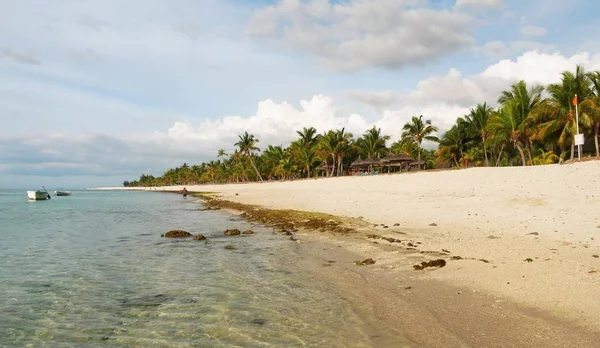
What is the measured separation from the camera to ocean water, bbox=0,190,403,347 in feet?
21.0

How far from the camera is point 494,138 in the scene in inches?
1950

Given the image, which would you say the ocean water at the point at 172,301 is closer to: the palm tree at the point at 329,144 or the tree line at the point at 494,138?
the tree line at the point at 494,138

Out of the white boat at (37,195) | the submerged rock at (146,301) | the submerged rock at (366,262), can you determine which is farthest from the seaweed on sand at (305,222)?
the white boat at (37,195)

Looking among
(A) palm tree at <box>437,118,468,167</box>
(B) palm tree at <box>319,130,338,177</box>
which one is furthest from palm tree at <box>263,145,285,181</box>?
(A) palm tree at <box>437,118,468,167</box>

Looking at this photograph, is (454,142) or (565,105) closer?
(565,105)

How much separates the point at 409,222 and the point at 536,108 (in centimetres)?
3513

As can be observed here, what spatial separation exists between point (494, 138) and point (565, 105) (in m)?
11.0

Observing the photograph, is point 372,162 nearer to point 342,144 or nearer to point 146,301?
point 342,144

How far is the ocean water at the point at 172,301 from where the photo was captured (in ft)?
Answer: 21.0

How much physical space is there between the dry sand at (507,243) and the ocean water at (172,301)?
6.93 feet

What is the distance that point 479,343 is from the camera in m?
5.51

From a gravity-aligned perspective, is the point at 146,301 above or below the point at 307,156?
below

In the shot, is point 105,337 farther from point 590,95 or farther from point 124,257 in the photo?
point 590,95

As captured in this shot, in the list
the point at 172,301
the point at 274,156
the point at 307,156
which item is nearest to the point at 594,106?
the point at 172,301
